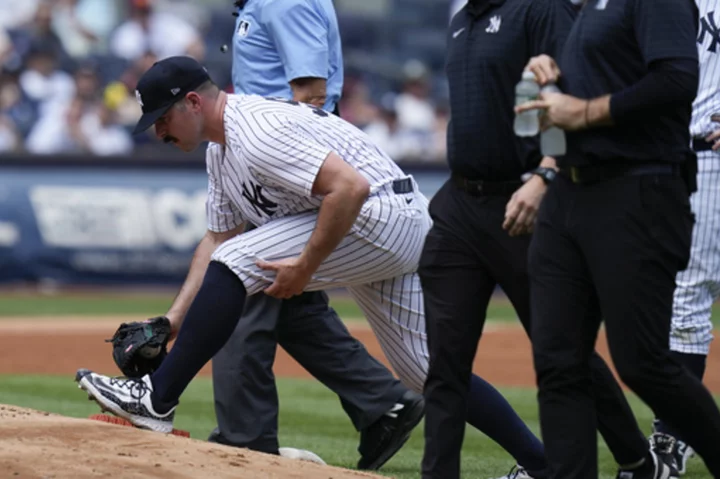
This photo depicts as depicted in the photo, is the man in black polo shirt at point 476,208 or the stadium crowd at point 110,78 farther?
the stadium crowd at point 110,78

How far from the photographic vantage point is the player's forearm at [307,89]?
224 inches

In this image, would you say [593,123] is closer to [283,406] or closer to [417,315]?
[417,315]

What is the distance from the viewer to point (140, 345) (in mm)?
5090

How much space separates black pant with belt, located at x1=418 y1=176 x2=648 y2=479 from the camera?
4391 millimetres

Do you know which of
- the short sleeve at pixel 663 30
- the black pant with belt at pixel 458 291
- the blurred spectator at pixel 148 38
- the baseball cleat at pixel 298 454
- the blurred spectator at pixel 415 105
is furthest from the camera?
the blurred spectator at pixel 415 105

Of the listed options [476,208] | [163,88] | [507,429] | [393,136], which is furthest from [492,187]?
[393,136]

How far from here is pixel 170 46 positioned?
1856 cm

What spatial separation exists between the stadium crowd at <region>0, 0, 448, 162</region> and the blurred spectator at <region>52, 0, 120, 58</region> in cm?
1

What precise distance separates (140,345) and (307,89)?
143 cm

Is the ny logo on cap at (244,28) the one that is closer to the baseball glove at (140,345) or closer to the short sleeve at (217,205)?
the short sleeve at (217,205)

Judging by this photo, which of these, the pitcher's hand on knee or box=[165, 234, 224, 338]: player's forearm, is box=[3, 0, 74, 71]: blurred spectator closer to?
box=[165, 234, 224, 338]: player's forearm

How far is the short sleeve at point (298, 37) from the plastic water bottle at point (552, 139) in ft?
6.15

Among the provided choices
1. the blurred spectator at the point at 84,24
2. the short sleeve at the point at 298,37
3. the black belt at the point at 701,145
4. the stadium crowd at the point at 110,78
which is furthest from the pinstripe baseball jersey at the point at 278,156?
the blurred spectator at the point at 84,24

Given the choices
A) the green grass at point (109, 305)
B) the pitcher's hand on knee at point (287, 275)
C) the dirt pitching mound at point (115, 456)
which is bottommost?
the green grass at point (109, 305)
